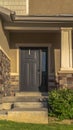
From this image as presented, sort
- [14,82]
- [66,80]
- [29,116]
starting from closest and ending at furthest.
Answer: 1. [29,116]
2. [66,80]
3. [14,82]

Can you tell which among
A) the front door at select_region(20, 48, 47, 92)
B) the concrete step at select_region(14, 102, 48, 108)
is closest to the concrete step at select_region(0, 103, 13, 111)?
the concrete step at select_region(14, 102, 48, 108)

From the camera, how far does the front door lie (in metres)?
16.0

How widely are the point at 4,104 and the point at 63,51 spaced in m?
3.11

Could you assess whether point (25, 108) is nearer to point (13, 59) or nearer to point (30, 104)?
point (30, 104)

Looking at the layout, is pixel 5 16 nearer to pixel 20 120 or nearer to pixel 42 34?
pixel 42 34

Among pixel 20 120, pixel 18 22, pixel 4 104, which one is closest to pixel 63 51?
pixel 18 22

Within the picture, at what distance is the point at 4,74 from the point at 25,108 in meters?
2.17

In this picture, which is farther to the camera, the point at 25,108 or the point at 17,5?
the point at 17,5

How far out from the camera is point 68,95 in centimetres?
1151

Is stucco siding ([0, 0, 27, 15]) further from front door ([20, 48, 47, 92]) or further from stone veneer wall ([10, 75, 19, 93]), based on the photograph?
stone veneer wall ([10, 75, 19, 93])

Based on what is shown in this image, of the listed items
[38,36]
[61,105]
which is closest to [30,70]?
[38,36]

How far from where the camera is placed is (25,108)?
1212 cm

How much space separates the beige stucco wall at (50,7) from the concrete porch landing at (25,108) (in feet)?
13.2

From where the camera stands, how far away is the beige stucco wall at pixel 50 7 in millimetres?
16375
